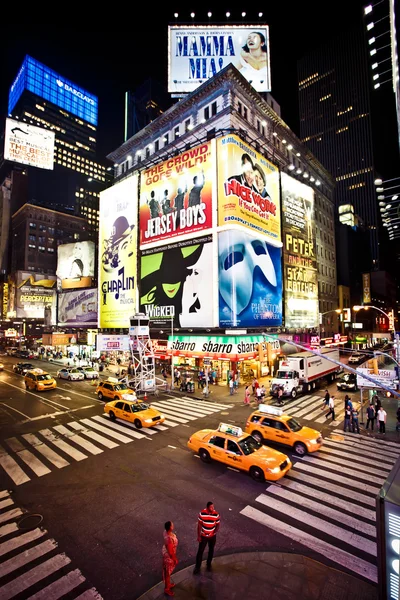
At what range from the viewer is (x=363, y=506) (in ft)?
31.9

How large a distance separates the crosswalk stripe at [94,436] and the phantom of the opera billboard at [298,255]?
1319 inches

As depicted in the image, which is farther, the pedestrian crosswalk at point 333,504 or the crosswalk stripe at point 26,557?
the pedestrian crosswalk at point 333,504

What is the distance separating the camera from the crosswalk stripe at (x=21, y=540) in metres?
7.89

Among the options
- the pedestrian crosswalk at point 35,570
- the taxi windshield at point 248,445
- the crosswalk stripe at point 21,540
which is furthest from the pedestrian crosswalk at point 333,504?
the crosswalk stripe at point 21,540

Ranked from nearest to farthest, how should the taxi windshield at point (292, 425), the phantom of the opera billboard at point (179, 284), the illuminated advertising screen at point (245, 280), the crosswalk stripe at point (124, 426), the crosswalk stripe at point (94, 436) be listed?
the taxi windshield at point (292, 425), the crosswalk stripe at point (94, 436), the crosswalk stripe at point (124, 426), the illuminated advertising screen at point (245, 280), the phantom of the opera billboard at point (179, 284)

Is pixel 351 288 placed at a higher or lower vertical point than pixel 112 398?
higher

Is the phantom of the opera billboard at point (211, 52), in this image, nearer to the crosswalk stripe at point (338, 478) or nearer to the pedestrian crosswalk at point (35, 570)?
the crosswalk stripe at point (338, 478)

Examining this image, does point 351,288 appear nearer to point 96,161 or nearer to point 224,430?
point 224,430

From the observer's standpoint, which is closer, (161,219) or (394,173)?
(394,173)

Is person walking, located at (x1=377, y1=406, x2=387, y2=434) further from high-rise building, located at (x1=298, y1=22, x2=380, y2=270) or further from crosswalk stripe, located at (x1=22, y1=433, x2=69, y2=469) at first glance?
high-rise building, located at (x1=298, y1=22, x2=380, y2=270)

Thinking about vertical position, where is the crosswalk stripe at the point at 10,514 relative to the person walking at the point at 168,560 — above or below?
below

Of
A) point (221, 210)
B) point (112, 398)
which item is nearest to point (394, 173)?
point (221, 210)

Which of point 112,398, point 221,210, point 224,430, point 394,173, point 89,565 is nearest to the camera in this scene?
point 89,565

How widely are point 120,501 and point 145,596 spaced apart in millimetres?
3960
